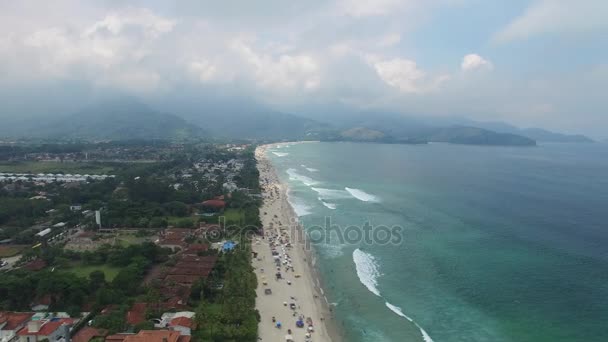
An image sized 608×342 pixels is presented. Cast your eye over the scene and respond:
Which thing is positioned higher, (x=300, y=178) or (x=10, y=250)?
(x=300, y=178)

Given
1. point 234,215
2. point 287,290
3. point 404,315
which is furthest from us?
point 234,215

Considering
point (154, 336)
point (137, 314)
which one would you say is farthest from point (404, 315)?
point (137, 314)

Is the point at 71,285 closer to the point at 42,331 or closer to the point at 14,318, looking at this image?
the point at 14,318

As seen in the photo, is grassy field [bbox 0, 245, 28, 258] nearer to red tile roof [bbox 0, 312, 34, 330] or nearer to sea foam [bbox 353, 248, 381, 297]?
red tile roof [bbox 0, 312, 34, 330]

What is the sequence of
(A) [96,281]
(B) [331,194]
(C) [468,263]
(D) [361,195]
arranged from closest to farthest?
(A) [96,281] < (C) [468,263] < (D) [361,195] < (B) [331,194]

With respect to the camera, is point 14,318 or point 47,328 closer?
point 47,328

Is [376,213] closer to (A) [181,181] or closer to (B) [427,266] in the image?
(B) [427,266]

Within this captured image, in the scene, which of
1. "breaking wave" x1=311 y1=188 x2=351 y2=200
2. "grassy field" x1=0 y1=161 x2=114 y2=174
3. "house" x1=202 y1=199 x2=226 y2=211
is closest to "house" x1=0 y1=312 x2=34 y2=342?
"house" x1=202 y1=199 x2=226 y2=211
